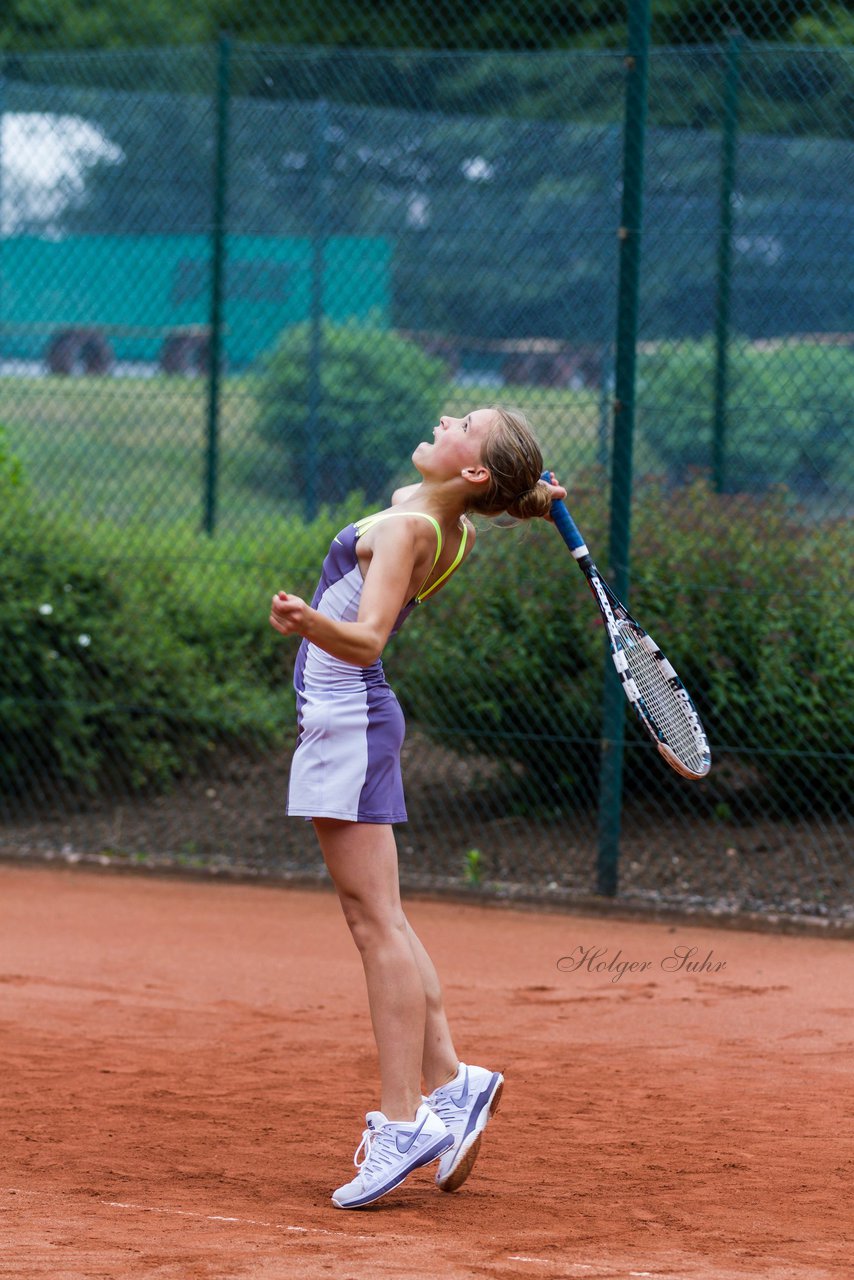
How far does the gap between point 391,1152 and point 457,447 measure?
1.53 meters

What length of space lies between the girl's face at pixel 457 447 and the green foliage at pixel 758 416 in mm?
3548

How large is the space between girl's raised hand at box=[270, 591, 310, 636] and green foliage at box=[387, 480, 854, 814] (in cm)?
367

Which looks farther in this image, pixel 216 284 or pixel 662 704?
pixel 216 284

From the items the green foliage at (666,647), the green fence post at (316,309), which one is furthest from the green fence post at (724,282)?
the green fence post at (316,309)

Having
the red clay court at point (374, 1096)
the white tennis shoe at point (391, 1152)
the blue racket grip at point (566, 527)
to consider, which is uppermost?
the blue racket grip at point (566, 527)

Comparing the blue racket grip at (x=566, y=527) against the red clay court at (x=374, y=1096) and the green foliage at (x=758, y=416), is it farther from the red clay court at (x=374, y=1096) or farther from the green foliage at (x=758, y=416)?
the green foliage at (x=758, y=416)

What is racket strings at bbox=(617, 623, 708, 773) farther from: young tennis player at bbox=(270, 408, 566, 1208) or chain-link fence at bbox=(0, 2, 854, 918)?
chain-link fence at bbox=(0, 2, 854, 918)

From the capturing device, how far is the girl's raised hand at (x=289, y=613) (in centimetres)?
327

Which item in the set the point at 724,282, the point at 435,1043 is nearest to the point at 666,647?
the point at 724,282

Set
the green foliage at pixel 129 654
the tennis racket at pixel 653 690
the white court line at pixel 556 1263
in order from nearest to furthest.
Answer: the white court line at pixel 556 1263 < the tennis racket at pixel 653 690 < the green foliage at pixel 129 654

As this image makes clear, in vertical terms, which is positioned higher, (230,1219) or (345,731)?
(345,731)

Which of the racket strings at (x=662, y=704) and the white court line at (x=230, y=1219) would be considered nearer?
the white court line at (x=230, y=1219)

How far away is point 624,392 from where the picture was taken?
22.1 ft

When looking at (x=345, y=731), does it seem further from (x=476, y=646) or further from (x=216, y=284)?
(x=216, y=284)
